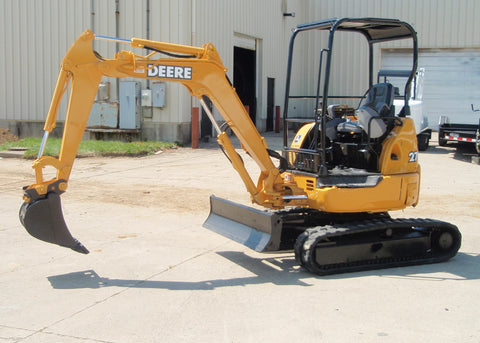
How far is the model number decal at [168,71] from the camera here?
615cm

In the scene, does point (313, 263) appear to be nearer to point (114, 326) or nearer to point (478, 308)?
point (478, 308)

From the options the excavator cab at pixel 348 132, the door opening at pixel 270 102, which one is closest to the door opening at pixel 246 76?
the door opening at pixel 270 102

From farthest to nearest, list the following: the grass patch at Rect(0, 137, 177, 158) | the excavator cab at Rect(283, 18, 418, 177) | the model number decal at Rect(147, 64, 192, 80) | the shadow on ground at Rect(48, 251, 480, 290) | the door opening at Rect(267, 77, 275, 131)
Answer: the door opening at Rect(267, 77, 275, 131), the grass patch at Rect(0, 137, 177, 158), the excavator cab at Rect(283, 18, 418, 177), the model number decal at Rect(147, 64, 192, 80), the shadow on ground at Rect(48, 251, 480, 290)

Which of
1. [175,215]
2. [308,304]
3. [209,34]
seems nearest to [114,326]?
[308,304]

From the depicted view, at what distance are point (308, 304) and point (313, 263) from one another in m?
0.89

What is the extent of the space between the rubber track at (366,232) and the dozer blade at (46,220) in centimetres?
253

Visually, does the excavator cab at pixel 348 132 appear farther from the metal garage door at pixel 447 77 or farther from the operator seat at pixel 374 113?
the metal garage door at pixel 447 77

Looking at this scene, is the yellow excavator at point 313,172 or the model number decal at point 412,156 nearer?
the yellow excavator at point 313,172

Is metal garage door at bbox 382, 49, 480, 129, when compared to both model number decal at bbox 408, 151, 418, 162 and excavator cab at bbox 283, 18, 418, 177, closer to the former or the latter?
excavator cab at bbox 283, 18, 418, 177

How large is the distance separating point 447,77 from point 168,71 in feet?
70.9

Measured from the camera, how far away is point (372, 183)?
6664mm

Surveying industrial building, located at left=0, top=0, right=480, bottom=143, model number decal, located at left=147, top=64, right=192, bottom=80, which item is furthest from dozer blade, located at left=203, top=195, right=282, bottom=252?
industrial building, located at left=0, top=0, right=480, bottom=143

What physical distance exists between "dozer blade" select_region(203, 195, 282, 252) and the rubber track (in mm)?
316

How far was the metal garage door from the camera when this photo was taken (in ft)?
81.4
